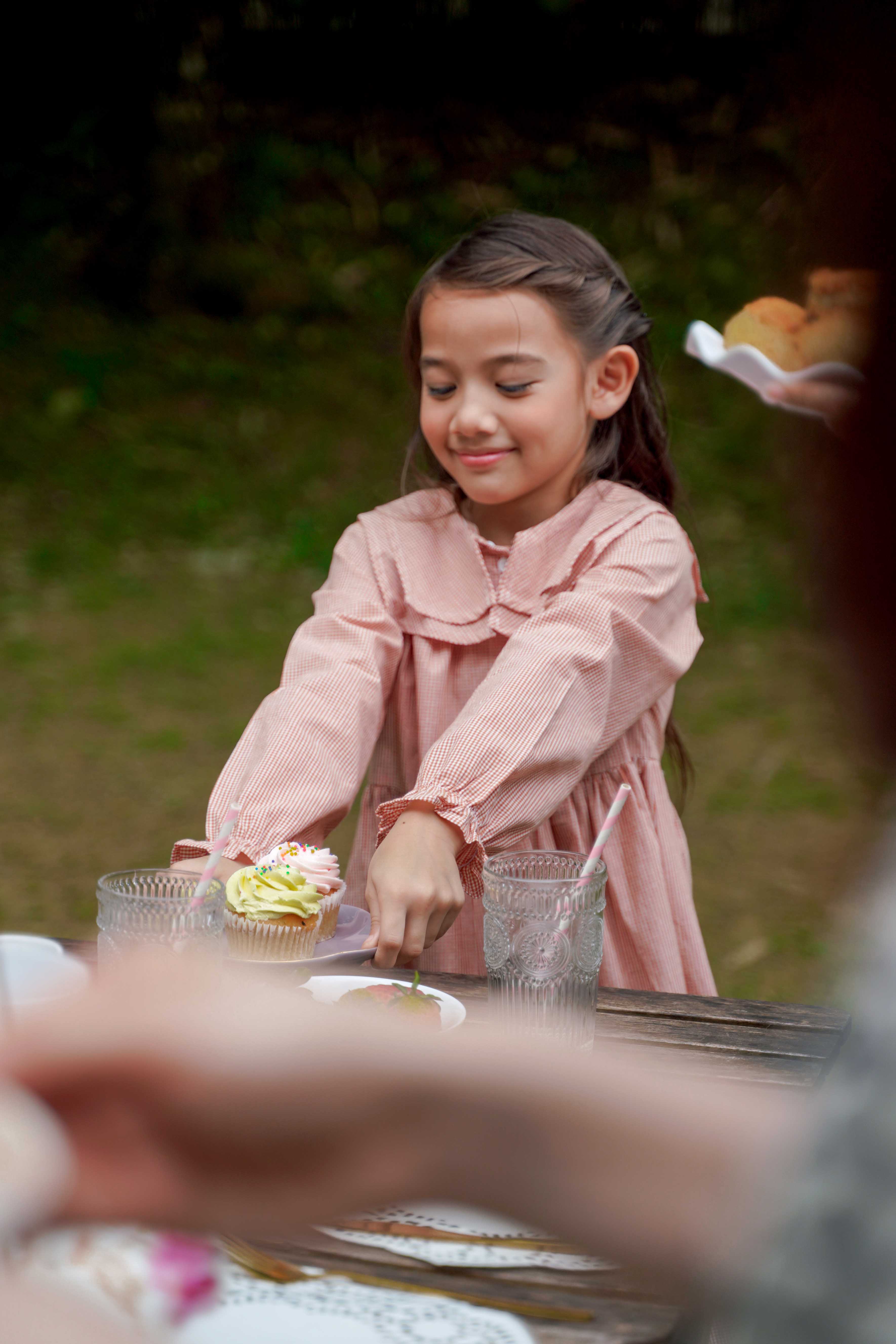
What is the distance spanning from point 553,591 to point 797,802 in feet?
8.91

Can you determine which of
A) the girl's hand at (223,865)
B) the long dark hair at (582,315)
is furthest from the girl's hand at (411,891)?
the long dark hair at (582,315)

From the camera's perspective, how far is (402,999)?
951 mm

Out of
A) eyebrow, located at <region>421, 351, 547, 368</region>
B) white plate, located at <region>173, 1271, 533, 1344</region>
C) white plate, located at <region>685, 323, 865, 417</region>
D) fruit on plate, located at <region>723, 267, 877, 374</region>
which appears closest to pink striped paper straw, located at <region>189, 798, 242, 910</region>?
white plate, located at <region>173, 1271, 533, 1344</region>

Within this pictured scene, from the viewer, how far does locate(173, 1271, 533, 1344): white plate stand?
61 centimetres

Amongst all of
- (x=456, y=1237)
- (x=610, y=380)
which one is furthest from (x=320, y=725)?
(x=456, y=1237)

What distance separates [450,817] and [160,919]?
0.97 ft

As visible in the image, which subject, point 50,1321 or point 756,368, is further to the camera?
point 756,368

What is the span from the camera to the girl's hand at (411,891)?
109 centimetres

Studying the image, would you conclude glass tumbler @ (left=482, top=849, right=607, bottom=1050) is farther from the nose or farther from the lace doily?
the nose

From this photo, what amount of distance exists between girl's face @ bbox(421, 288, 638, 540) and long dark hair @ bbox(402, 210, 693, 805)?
2 centimetres

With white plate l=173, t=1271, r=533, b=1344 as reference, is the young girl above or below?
above

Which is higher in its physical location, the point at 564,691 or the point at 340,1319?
the point at 564,691

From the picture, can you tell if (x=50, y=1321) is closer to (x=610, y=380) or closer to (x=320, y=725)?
(x=320, y=725)

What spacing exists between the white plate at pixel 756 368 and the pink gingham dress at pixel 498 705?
0.92ft
